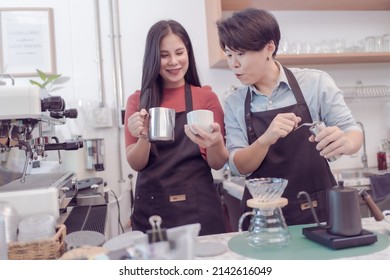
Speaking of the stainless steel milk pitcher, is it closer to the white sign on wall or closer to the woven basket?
the woven basket

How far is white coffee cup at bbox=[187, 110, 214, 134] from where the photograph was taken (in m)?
0.89

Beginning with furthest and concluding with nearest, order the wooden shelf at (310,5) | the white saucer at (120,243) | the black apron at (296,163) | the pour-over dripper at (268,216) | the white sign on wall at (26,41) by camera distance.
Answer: the wooden shelf at (310,5)
the white sign on wall at (26,41)
the black apron at (296,163)
the pour-over dripper at (268,216)
the white saucer at (120,243)

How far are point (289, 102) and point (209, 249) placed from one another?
1.90 feet

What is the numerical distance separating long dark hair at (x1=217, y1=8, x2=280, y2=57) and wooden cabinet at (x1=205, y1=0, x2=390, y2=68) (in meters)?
0.97

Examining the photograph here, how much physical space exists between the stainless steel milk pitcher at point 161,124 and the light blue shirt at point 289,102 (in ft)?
0.69

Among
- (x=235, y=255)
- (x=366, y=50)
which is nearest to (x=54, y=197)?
(x=235, y=255)

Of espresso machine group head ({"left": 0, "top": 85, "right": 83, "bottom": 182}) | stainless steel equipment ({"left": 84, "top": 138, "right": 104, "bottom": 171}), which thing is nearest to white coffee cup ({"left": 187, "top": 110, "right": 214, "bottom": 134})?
espresso machine group head ({"left": 0, "top": 85, "right": 83, "bottom": 182})

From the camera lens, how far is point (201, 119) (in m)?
0.90

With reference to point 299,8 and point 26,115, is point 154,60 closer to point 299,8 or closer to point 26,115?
point 26,115

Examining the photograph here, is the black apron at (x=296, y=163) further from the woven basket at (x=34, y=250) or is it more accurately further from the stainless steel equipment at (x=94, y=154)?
the stainless steel equipment at (x=94, y=154)

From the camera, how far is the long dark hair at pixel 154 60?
1178 millimetres

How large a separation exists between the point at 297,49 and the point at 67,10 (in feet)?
4.55

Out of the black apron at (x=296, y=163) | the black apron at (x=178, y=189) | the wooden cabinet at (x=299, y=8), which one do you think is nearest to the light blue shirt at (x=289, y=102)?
the black apron at (x=296, y=163)
